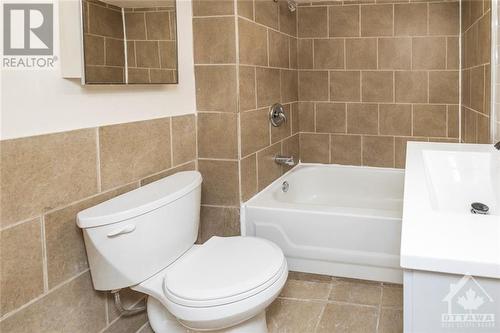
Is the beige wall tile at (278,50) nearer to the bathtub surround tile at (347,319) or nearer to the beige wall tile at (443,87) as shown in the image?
the beige wall tile at (443,87)

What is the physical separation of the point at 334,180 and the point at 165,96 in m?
1.90

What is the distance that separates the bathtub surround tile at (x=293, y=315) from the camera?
2.22 m

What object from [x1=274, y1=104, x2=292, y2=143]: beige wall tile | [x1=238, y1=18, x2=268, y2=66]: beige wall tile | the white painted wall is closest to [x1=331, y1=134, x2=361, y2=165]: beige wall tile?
[x1=274, y1=104, x2=292, y2=143]: beige wall tile

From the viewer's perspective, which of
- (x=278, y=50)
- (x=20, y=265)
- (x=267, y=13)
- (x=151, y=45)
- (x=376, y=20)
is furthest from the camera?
(x=376, y=20)

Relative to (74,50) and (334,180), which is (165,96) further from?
(334,180)

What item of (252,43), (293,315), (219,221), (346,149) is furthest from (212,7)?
(346,149)

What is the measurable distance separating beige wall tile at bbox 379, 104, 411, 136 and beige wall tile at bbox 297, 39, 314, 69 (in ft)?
2.24

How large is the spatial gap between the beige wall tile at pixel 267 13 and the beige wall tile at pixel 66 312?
5.92ft

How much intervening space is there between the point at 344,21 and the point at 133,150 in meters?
2.30

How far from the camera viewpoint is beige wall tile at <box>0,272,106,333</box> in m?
1.44

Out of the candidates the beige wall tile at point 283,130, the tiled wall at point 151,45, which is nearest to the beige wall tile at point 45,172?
the tiled wall at point 151,45

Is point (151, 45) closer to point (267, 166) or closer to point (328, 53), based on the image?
point (267, 166)

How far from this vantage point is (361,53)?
140 inches

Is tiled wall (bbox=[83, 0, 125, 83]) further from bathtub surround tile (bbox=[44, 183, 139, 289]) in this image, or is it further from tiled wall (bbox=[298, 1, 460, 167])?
tiled wall (bbox=[298, 1, 460, 167])
